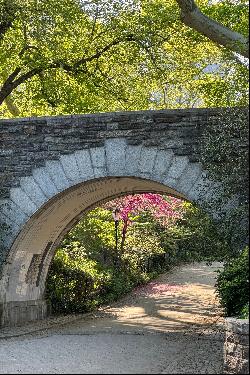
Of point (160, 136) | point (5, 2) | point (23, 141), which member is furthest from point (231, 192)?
point (5, 2)

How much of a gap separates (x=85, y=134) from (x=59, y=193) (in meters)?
1.03

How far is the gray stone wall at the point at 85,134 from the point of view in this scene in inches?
375

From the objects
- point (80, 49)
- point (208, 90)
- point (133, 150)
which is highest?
point (80, 49)

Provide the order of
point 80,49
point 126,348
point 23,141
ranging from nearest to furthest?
1. point 126,348
2. point 23,141
3. point 80,49

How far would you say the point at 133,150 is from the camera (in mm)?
9758

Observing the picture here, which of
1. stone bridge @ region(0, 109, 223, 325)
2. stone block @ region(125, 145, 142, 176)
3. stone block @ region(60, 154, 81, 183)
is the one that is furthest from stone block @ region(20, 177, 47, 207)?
stone block @ region(125, 145, 142, 176)

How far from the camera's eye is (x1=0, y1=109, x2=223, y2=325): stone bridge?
31.2 ft

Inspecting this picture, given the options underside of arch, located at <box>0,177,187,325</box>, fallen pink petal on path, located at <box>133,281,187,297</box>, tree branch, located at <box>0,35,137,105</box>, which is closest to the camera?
underside of arch, located at <box>0,177,187,325</box>

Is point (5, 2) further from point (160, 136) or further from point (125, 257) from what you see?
point (125, 257)

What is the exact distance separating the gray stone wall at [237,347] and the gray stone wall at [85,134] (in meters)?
3.43

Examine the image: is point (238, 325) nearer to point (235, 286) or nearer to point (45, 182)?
point (235, 286)

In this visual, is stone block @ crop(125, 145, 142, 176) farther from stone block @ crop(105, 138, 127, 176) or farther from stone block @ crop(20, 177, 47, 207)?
stone block @ crop(20, 177, 47, 207)

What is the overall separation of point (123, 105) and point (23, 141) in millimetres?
5075

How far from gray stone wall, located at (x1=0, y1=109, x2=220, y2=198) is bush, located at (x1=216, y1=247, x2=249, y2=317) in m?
1.98
